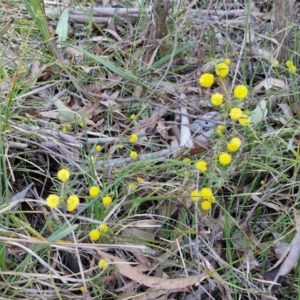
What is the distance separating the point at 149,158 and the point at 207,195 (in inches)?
8.5

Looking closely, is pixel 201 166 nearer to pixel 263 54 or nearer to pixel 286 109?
pixel 286 109

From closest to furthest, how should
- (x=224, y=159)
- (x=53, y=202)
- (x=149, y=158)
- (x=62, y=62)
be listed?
(x=53, y=202), (x=224, y=159), (x=149, y=158), (x=62, y=62)

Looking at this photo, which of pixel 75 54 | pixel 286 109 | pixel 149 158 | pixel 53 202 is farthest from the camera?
pixel 75 54

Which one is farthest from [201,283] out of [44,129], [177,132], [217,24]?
[217,24]

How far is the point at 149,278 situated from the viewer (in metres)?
1.06

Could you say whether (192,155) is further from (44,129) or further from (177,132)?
(44,129)

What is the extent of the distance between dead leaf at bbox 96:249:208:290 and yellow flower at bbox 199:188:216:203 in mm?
160

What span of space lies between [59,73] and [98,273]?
0.74m

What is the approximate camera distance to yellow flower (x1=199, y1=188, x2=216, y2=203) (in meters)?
1.10

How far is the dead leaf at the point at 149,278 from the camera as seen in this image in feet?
3.40

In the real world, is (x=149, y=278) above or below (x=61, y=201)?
below

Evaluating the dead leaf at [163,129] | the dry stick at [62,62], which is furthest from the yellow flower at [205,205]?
the dry stick at [62,62]

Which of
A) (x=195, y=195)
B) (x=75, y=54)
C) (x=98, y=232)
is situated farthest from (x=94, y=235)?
(x=75, y=54)

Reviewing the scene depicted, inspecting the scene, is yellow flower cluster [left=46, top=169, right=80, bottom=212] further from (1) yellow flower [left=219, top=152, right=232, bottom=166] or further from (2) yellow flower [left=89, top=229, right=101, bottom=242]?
(1) yellow flower [left=219, top=152, right=232, bottom=166]
